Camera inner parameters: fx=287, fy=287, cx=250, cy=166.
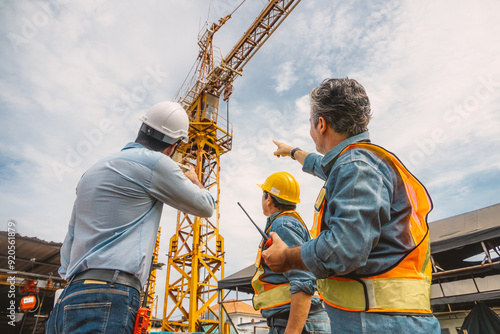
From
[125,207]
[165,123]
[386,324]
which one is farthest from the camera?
[165,123]

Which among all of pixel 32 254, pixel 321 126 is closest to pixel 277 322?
pixel 321 126

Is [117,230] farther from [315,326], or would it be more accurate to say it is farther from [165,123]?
[315,326]

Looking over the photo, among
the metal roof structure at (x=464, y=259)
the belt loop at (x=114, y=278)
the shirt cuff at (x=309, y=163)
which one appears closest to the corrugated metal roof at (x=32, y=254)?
the belt loop at (x=114, y=278)

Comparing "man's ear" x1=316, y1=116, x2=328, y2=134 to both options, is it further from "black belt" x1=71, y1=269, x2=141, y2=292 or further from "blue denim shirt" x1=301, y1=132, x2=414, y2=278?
"black belt" x1=71, y1=269, x2=141, y2=292

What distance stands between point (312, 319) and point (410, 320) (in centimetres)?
129

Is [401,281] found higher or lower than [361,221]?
lower

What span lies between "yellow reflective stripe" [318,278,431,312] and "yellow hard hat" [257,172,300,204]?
1.66m

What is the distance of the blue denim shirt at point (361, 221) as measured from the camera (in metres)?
1.02

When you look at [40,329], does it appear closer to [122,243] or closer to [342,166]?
[122,243]

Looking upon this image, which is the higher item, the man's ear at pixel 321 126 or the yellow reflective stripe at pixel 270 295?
the man's ear at pixel 321 126

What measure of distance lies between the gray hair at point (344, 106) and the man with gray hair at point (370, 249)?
129mm

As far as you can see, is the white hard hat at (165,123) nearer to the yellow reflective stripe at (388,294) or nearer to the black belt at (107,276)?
the black belt at (107,276)

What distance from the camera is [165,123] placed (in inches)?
79.3

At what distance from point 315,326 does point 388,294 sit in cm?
129
